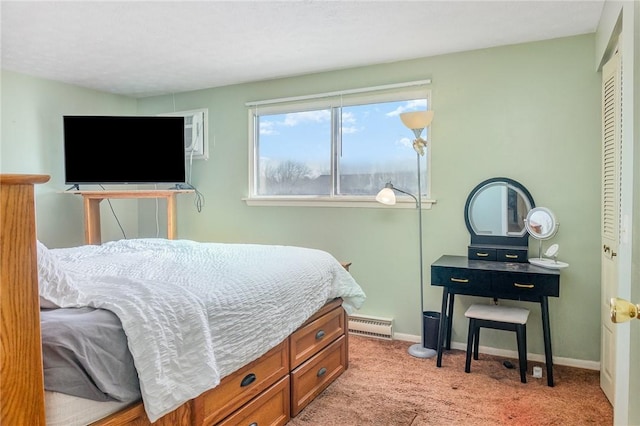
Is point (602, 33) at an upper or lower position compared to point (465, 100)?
upper


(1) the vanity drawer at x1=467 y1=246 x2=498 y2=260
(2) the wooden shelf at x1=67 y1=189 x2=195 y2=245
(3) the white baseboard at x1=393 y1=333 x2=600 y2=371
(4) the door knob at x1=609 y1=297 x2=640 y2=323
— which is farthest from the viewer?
(2) the wooden shelf at x1=67 y1=189 x2=195 y2=245

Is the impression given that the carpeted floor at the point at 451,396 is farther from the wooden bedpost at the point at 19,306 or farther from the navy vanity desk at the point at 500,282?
the wooden bedpost at the point at 19,306

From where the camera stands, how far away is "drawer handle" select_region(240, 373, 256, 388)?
176 cm

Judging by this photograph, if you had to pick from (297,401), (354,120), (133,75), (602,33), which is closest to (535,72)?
(602,33)

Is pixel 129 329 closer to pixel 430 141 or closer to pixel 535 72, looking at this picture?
pixel 430 141

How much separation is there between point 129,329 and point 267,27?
2117 mm

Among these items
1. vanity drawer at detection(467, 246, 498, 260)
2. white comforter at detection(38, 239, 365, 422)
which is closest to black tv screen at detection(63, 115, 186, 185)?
white comforter at detection(38, 239, 365, 422)

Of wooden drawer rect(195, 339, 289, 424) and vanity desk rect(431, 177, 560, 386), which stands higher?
vanity desk rect(431, 177, 560, 386)

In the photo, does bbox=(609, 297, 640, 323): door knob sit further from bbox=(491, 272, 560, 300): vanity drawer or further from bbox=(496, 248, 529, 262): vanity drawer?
bbox=(496, 248, 529, 262): vanity drawer

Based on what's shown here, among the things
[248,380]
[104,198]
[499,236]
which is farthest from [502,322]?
[104,198]

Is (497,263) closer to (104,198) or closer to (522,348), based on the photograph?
(522,348)

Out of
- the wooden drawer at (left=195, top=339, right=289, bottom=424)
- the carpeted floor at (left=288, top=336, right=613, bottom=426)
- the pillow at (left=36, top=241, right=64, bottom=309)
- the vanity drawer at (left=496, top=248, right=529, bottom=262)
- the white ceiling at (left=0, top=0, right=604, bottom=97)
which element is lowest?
the carpeted floor at (left=288, top=336, right=613, bottom=426)

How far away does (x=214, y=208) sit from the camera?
13.8 feet

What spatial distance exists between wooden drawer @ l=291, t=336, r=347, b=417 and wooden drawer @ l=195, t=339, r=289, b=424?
16 cm
